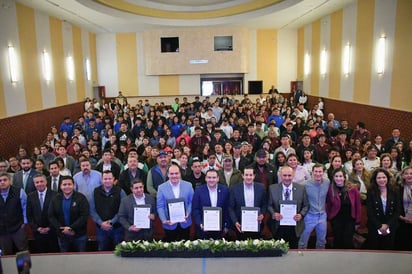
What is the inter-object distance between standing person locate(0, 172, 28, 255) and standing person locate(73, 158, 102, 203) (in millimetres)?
828

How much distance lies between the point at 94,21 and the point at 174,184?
1312 cm

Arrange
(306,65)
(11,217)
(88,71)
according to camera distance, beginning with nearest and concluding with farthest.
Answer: (11,217) → (88,71) → (306,65)

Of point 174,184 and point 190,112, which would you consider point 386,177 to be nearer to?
point 174,184

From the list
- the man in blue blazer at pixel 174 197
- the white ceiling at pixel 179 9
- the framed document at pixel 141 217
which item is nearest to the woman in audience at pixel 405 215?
the man in blue blazer at pixel 174 197

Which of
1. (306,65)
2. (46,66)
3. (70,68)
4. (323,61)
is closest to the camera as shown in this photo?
(46,66)

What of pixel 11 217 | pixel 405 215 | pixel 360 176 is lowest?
pixel 405 215

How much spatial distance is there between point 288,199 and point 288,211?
246 millimetres

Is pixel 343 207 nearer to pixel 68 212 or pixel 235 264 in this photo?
pixel 235 264

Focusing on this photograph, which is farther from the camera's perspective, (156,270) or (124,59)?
(124,59)

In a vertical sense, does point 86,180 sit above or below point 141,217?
above

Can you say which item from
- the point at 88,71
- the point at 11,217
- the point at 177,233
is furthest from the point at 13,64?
the point at 177,233

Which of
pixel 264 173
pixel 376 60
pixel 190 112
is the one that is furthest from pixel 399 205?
pixel 190 112

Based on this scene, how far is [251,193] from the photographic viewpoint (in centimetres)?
466

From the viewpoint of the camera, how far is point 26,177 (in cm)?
600
